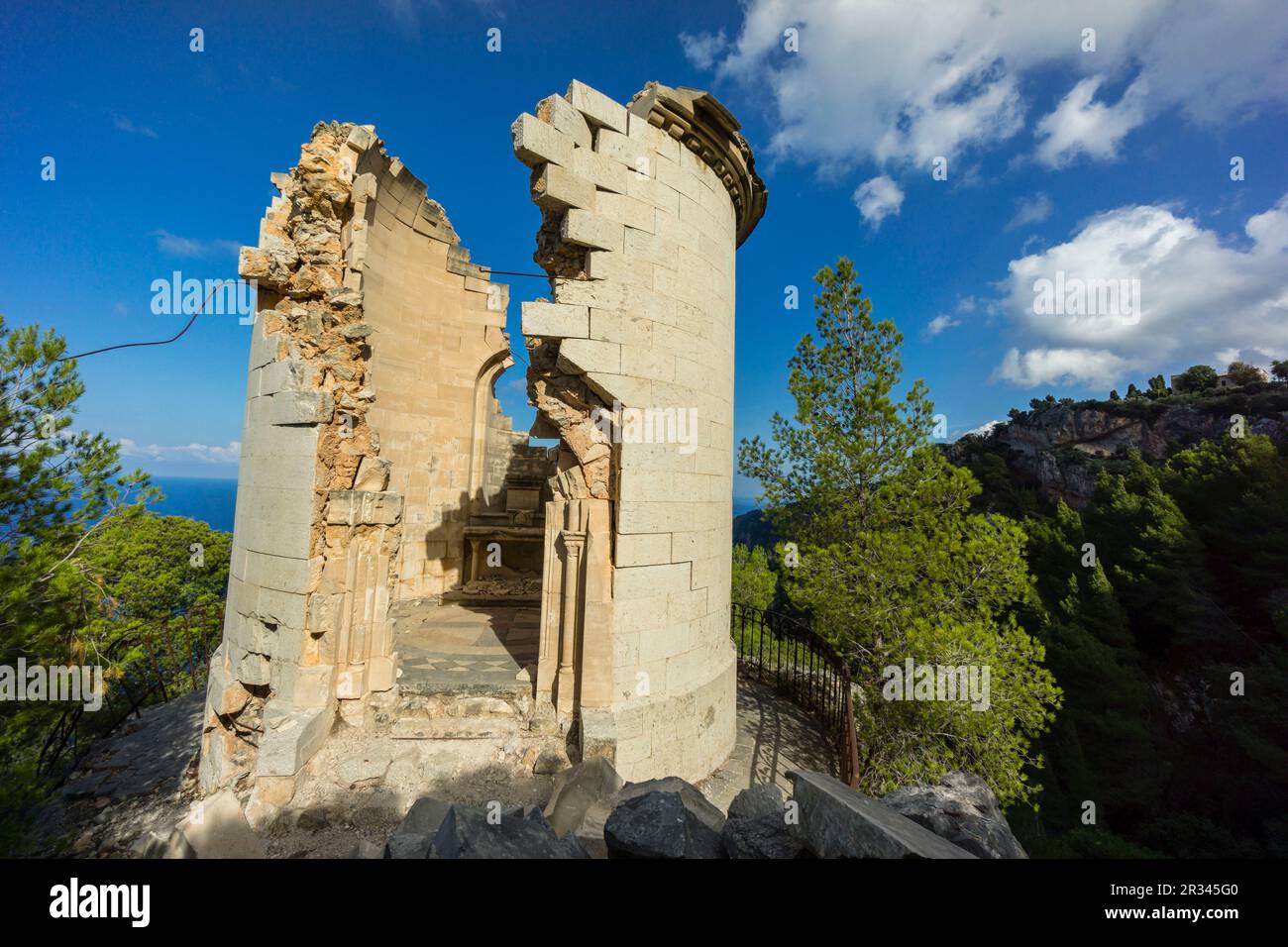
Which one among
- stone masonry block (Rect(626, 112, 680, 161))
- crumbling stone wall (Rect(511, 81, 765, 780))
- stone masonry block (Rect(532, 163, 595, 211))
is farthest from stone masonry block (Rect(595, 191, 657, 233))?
stone masonry block (Rect(626, 112, 680, 161))

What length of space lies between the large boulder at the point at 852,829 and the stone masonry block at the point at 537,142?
5.46 m

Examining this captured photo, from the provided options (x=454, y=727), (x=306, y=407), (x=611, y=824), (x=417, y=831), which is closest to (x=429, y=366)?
(x=306, y=407)

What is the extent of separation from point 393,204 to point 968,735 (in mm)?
12517

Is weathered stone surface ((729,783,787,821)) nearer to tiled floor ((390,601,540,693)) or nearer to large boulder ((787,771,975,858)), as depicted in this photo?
large boulder ((787,771,975,858))

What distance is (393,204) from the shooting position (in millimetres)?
8867

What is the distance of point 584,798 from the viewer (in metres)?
3.95

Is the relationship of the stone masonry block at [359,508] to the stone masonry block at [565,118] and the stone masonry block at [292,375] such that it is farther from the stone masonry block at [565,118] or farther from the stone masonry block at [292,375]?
the stone masonry block at [565,118]

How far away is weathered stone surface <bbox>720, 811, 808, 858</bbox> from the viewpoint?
2.13 m

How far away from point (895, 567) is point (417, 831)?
7.10m

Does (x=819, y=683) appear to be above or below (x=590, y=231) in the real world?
below

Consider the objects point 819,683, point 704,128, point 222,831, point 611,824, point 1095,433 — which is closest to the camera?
point 611,824

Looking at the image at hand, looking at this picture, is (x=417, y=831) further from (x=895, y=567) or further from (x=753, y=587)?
(x=753, y=587)
